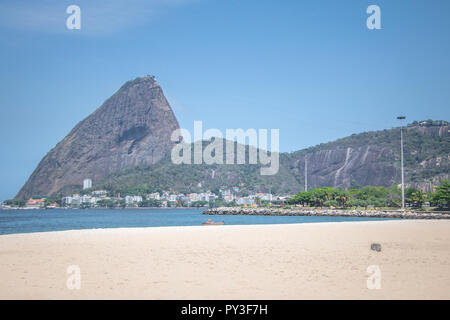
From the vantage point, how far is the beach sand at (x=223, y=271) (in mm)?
8727

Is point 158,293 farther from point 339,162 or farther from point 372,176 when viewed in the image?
point 339,162

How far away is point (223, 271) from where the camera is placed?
11133mm

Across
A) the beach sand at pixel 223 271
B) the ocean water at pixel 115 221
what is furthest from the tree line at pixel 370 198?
the beach sand at pixel 223 271

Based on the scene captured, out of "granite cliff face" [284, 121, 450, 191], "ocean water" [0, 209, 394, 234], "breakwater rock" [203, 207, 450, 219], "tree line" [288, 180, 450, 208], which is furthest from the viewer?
"granite cliff face" [284, 121, 450, 191]

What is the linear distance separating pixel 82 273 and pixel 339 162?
197 meters

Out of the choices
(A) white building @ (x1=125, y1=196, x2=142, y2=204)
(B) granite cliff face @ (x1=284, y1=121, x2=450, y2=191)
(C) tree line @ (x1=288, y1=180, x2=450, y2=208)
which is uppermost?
(B) granite cliff face @ (x1=284, y1=121, x2=450, y2=191)

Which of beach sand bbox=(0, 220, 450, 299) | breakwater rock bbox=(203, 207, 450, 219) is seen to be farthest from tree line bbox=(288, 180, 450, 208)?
beach sand bbox=(0, 220, 450, 299)

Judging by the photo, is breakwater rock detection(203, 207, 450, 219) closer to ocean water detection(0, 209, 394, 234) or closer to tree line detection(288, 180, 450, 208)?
ocean water detection(0, 209, 394, 234)

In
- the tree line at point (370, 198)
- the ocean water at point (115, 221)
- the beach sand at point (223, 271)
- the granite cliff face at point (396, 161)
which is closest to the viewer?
the beach sand at point (223, 271)

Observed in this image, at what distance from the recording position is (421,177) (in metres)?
→ 146

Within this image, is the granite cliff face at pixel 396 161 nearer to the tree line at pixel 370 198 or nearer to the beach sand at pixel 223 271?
the tree line at pixel 370 198

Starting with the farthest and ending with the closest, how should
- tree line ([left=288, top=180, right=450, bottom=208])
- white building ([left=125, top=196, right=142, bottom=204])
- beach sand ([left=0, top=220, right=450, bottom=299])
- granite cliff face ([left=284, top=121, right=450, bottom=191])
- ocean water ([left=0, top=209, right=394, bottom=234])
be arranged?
white building ([left=125, top=196, right=142, bottom=204]), granite cliff face ([left=284, top=121, right=450, bottom=191]), tree line ([left=288, top=180, right=450, bottom=208]), ocean water ([left=0, top=209, right=394, bottom=234]), beach sand ([left=0, top=220, right=450, bottom=299])

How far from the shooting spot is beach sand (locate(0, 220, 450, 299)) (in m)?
8.73

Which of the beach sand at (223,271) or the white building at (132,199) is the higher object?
the beach sand at (223,271)
